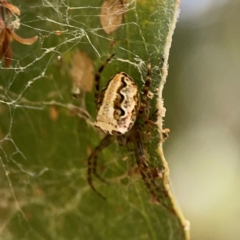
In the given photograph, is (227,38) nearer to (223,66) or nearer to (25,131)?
(223,66)

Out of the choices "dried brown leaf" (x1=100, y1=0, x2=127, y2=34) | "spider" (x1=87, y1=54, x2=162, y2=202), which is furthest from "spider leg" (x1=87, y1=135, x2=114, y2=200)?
"dried brown leaf" (x1=100, y1=0, x2=127, y2=34)

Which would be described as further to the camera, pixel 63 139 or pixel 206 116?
pixel 206 116

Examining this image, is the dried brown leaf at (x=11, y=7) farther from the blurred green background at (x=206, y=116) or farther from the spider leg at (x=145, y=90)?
the blurred green background at (x=206, y=116)

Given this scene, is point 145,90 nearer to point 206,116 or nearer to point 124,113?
Answer: point 124,113

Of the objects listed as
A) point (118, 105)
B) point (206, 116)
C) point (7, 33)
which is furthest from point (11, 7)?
point (206, 116)

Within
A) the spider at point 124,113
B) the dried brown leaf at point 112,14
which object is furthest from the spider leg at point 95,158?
the dried brown leaf at point 112,14

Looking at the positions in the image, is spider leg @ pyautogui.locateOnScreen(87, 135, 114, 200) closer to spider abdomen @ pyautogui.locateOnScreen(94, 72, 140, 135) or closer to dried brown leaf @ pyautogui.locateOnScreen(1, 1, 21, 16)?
spider abdomen @ pyautogui.locateOnScreen(94, 72, 140, 135)
